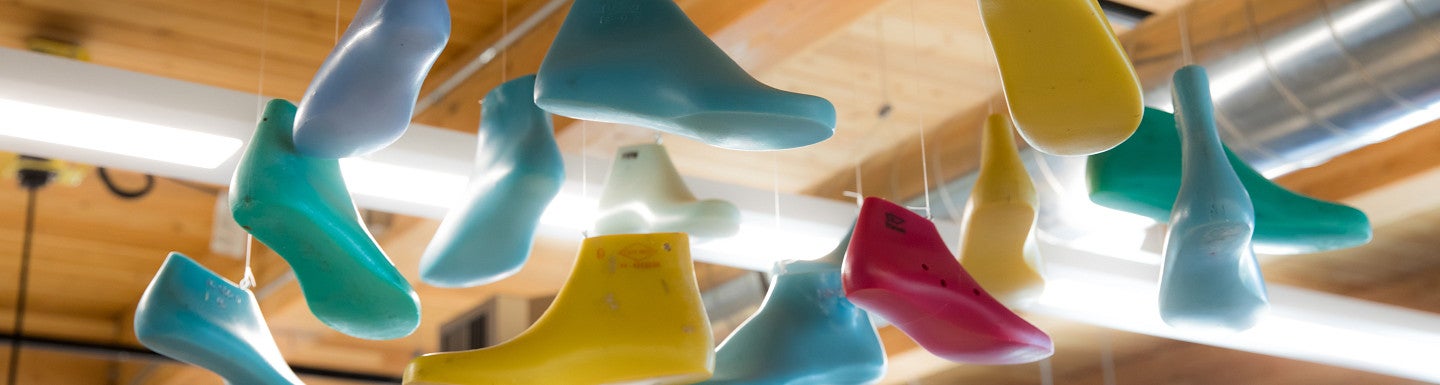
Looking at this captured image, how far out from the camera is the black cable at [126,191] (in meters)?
3.92

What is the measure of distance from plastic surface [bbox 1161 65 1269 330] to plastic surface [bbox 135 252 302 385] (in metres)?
1.02

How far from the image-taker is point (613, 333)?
1861 millimetres

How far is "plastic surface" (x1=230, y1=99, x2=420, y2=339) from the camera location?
1.74 m

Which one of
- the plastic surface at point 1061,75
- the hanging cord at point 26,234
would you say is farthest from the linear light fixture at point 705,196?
the hanging cord at point 26,234

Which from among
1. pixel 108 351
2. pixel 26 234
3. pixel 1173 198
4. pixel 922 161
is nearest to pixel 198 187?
pixel 26 234

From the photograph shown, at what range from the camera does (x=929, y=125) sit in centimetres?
358

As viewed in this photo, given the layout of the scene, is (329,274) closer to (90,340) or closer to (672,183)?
(672,183)

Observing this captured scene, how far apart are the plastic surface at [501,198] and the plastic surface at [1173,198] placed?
2.20 feet

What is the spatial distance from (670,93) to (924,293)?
33 cm

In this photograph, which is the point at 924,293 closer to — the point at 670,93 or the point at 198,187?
the point at 670,93

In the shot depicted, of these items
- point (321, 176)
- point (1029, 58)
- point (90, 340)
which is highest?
point (1029, 58)

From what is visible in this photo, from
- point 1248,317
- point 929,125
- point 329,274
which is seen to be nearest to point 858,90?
point 929,125

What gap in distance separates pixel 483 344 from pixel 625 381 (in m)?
2.16

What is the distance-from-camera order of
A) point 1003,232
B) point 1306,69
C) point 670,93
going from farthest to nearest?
point 1306,69 < point 1003,232 < point 670,93
